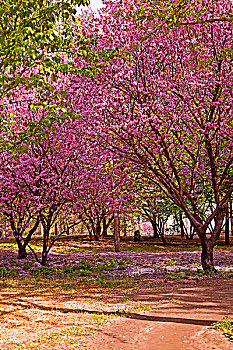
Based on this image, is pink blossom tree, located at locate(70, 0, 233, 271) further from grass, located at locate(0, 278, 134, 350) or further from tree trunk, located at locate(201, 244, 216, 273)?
grass, located at locate(0, 278, 134, 350)

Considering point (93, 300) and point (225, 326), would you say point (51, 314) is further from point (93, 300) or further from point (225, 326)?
point (225, 326)

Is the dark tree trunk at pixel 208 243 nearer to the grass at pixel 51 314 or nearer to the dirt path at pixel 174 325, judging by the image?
the dirt path at pixel 174 325

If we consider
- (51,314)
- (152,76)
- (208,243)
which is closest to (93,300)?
(51,314)

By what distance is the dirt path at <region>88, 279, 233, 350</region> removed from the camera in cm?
604

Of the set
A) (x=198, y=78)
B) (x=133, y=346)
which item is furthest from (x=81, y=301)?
(x=198, y=78)

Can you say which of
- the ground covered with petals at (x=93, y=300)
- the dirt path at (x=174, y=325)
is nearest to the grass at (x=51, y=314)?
the ground covered with petals at (x=93, y=300)

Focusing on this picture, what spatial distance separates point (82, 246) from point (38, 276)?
1243 cm

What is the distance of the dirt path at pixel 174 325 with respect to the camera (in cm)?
604

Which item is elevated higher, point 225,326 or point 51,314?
point 225,326

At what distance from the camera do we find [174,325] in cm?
702

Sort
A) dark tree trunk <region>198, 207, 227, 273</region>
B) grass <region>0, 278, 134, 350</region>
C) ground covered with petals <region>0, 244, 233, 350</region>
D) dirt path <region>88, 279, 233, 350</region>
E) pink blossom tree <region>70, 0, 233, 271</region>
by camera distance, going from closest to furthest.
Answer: dirt path <region>88, 279, 233, 350</region>
grass <region>0, 278, 134, 350</region>
ground covered with petals <region>0, 244, 233, 350</region>
pink blossom tree <region>70, 0, 233, 271</region>
dark tree trunk <region>198, 207, 227, 273</region>

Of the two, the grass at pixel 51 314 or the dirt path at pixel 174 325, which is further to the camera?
the grass at pixel 51 314

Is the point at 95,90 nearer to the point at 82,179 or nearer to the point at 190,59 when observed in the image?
the point at 190,59

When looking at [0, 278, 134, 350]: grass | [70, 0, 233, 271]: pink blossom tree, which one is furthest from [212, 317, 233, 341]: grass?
[70, 0, 233, 271]: pink blossom tree
